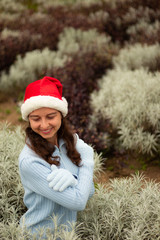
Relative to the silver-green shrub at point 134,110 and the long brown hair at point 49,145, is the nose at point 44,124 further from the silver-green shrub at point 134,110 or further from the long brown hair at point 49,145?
the silver-green shrub at point 134,110

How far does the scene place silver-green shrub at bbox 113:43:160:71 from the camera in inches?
228

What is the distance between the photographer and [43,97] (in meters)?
1.78

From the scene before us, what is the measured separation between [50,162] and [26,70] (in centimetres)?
522

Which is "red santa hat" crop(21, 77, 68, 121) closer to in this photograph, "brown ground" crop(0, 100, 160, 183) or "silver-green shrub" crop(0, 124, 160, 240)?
"silver-green shrub" crop(0, 124, 160, 240)

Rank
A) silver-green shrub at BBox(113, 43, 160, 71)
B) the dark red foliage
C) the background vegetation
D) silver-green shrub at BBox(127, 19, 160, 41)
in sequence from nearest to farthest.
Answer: the background vegetation < silver-green shrub at BBox(113, 43, 160, 71) < the dark red foliage < silver-green shrub at BBox(127, 19, 160, 41)

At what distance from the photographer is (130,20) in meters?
9.48

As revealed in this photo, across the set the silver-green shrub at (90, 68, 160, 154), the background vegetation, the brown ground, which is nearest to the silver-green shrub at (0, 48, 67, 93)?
the background vegetation

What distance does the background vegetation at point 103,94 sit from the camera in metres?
2.18

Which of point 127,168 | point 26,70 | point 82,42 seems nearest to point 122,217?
point 127,168

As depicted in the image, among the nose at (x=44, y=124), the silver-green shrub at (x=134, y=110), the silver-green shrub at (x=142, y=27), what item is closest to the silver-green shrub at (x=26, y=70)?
the silver-green shrub at (x=134, y=110)

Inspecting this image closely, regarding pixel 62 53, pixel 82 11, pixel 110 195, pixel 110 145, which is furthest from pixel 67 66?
pixel 82 11

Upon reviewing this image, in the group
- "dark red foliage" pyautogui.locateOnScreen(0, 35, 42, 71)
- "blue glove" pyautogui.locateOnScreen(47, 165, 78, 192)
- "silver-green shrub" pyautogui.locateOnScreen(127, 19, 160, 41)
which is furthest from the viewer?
"silver-green shrub" pyautogui.locateOnScreen(127, 19, 160, 41)

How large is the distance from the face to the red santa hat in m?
0.05

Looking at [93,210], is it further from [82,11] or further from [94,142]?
[82,11]
